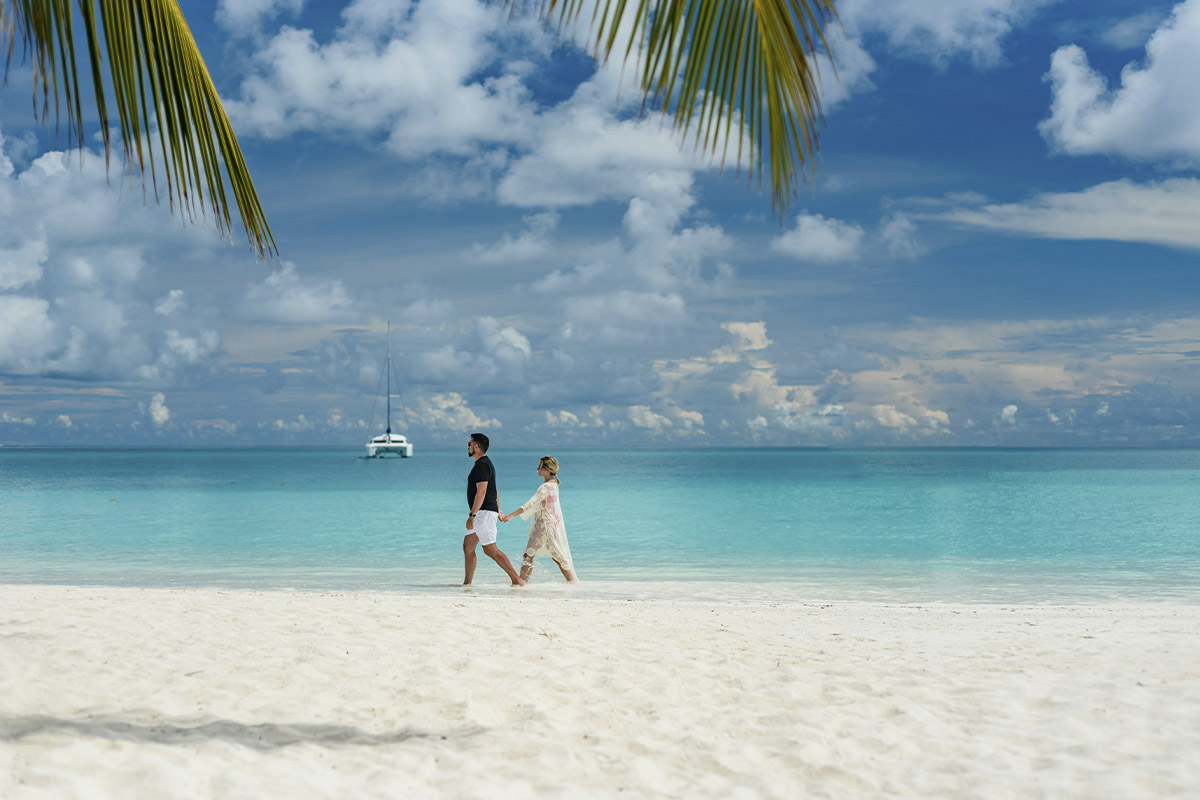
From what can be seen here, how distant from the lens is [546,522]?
11.7m

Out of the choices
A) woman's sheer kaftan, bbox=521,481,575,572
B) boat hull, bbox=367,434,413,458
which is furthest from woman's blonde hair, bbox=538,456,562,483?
boat hull, bbox=367,434,413,458

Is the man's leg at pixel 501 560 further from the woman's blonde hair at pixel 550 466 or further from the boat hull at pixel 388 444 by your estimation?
the boat hull at pixel 388 444

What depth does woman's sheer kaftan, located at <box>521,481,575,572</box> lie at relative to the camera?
37.6ft

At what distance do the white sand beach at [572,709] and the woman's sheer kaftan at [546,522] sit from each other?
324 centimetres

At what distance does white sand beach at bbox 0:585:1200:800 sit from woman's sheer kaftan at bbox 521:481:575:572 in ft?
10.6

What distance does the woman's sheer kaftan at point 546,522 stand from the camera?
1147 centimetres

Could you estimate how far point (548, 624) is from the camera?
7.98 meters

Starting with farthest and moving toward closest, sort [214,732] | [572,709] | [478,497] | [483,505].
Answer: [483,505] < [478,497] < [572,709] < [214,732]

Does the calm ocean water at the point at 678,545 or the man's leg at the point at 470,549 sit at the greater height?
the man's leg at the point at 470,549

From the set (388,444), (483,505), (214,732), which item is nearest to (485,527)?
(483,505)

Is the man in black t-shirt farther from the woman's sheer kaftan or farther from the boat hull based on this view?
the boat hull

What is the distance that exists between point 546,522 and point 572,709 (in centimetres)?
639

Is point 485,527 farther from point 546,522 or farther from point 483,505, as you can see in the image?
point 546,522

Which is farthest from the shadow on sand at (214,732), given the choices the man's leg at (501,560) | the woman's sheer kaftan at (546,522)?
the woman's sheer kaftan at (546,522)
